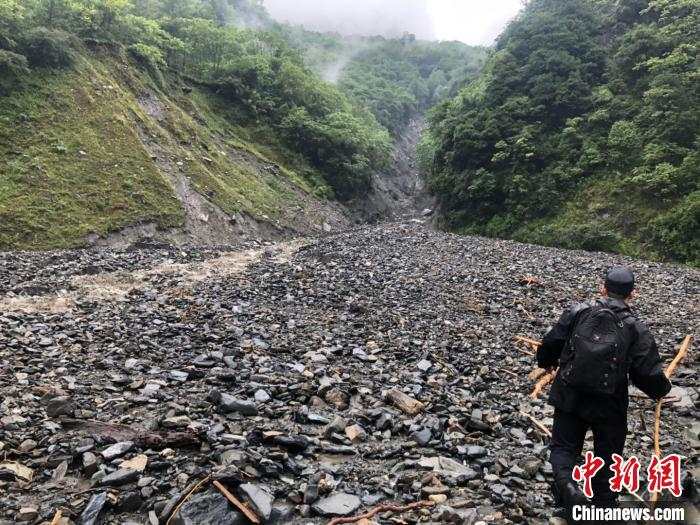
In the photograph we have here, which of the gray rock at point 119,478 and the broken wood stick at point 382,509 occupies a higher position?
the gray rock at point 119,478

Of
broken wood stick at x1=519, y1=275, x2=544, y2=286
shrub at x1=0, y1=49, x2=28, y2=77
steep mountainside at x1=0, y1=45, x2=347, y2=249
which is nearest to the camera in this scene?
broken wood stick at x1=519, y1=275, x2=544, y2=286

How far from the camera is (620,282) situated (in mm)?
4465

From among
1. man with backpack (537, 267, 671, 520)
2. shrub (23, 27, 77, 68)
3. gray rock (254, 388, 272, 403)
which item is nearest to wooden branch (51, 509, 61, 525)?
gray rock (254, 388, 272, 403)

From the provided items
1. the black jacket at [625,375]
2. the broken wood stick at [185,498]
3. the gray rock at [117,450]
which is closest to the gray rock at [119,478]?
the gray rock at [117,450]

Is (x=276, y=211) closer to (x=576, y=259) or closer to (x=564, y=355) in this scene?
(x=576, y=259)

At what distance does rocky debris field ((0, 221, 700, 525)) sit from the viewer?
445 cm

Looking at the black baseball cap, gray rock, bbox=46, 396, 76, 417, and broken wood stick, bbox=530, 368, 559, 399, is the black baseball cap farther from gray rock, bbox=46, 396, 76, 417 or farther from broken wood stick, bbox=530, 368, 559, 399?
gray rock, bbox=46, 396, 76, 417

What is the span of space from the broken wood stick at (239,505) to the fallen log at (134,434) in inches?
44.7

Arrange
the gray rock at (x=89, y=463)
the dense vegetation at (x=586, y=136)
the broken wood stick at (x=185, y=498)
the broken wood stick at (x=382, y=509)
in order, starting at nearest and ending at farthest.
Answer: the broken wood stick at (x=185, y=498) → the broken wood stick at (x=382, y=509) → the gray rock at (x=89, y=463) → the dense vegetation at (x=586, y=136)

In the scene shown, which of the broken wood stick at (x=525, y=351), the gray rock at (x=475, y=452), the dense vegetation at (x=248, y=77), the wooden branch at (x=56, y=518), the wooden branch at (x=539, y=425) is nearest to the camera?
the wooden branch at (x=56, y=518)

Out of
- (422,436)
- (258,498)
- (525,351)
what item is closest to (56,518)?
(258,498)

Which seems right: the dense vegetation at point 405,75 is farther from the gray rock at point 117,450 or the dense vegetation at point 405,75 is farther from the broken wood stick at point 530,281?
the gray rock at point 117,450

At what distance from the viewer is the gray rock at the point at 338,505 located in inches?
171

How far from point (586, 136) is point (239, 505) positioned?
3826cm
